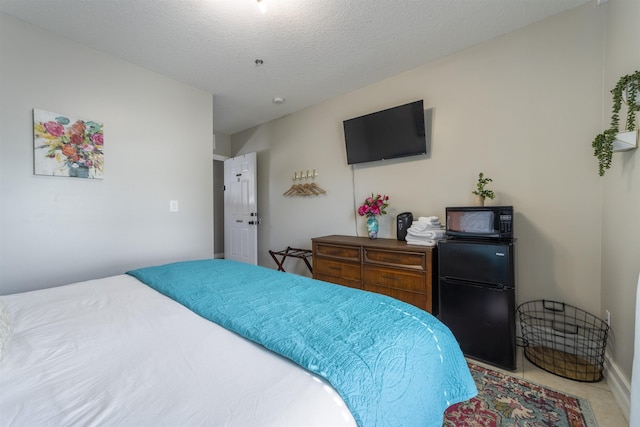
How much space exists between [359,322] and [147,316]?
87cm

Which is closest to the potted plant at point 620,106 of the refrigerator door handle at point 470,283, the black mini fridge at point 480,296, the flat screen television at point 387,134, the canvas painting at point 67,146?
the black mini fridge at point 480,296

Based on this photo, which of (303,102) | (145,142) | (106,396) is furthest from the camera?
(303,102)

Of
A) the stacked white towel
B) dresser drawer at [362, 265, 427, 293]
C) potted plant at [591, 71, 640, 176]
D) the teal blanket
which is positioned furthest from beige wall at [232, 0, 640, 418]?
the teal blanket

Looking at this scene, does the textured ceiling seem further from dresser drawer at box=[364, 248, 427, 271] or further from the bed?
the bed

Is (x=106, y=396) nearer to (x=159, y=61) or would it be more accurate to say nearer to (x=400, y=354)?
(x=400, y=354)

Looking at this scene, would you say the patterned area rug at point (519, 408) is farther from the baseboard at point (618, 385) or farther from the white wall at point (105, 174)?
the white wall at point (105, 174)

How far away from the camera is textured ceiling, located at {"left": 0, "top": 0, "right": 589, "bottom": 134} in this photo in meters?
1.83

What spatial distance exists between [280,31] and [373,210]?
71.8 inches

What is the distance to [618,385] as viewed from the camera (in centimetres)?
149

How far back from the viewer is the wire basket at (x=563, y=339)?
5.77 ft

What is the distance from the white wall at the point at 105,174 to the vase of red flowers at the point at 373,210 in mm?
1870

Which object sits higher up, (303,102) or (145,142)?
(303,102)

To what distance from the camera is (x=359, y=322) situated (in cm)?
94

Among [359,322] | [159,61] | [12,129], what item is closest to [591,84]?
[359,322]
